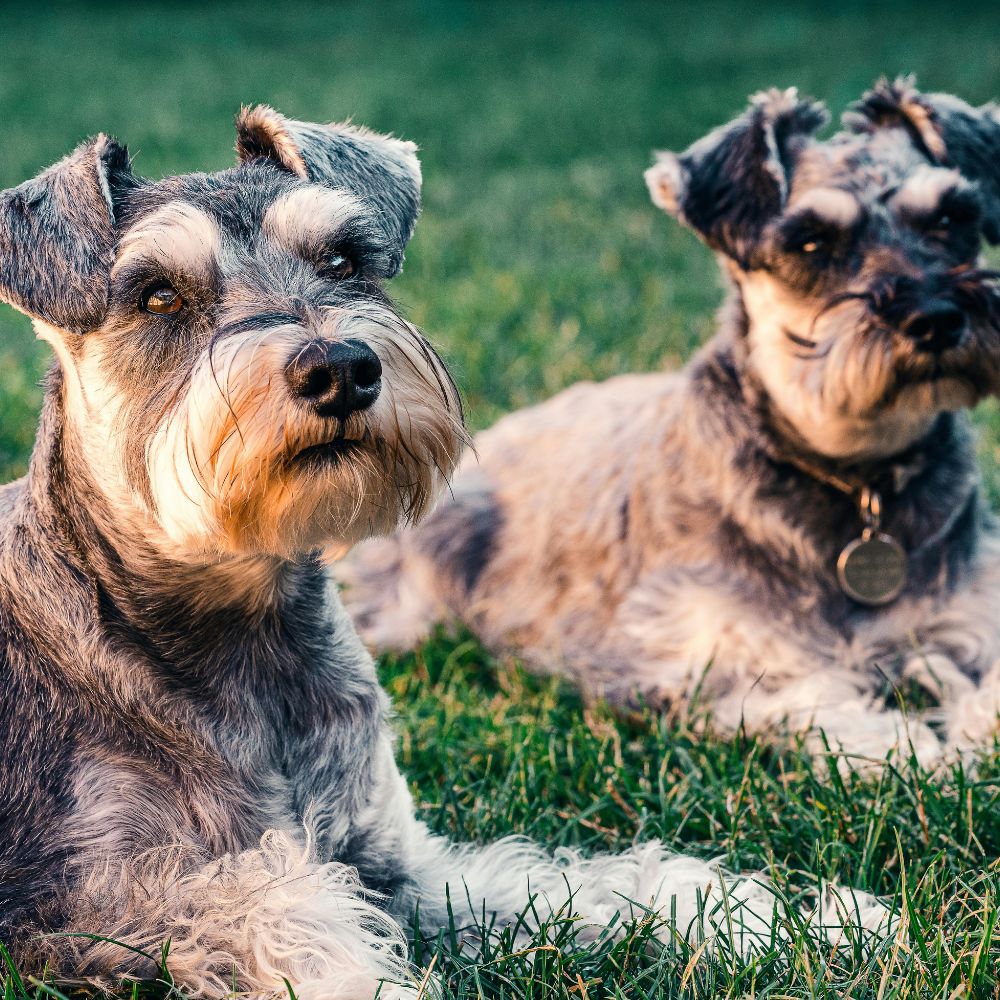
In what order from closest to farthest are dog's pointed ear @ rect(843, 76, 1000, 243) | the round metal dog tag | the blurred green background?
the round metal dog tag, dog's pointed ear @ rect(843, 76, 1000, 243), the blurred green background

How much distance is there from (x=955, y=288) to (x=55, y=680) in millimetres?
3165

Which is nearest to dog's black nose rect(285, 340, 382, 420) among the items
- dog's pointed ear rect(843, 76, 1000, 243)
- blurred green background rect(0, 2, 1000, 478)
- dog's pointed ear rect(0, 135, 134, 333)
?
dog's pointed ear rect(0, 135, 134, 333)

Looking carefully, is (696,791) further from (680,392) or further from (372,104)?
(372,104)

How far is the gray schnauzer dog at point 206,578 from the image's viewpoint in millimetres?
2994

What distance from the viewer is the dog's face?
4586 millimetres

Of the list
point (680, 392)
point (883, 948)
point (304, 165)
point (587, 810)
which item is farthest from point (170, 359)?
point (680, 392)

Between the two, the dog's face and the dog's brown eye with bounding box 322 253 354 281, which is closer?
the dog's brown eye with bounding box 322 253 354 281

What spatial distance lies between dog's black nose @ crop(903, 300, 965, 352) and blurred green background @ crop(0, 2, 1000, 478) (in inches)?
61.2

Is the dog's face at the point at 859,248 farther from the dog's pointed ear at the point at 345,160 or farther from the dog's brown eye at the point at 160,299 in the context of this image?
the dog's brown eye at the point at 160,299

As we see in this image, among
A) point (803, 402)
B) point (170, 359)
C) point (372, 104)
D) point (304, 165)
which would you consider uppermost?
point (304, 165)

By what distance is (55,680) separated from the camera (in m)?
3.21

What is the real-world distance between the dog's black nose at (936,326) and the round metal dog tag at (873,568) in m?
0.79

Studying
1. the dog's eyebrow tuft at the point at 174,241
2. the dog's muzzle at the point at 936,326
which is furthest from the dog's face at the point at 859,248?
the dog's eyebrow tuft at the point at 174,241

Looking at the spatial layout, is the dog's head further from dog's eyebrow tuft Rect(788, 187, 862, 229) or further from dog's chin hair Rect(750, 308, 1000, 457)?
dog's eyebrow tuft Rect(788, 187, 862, 229)
